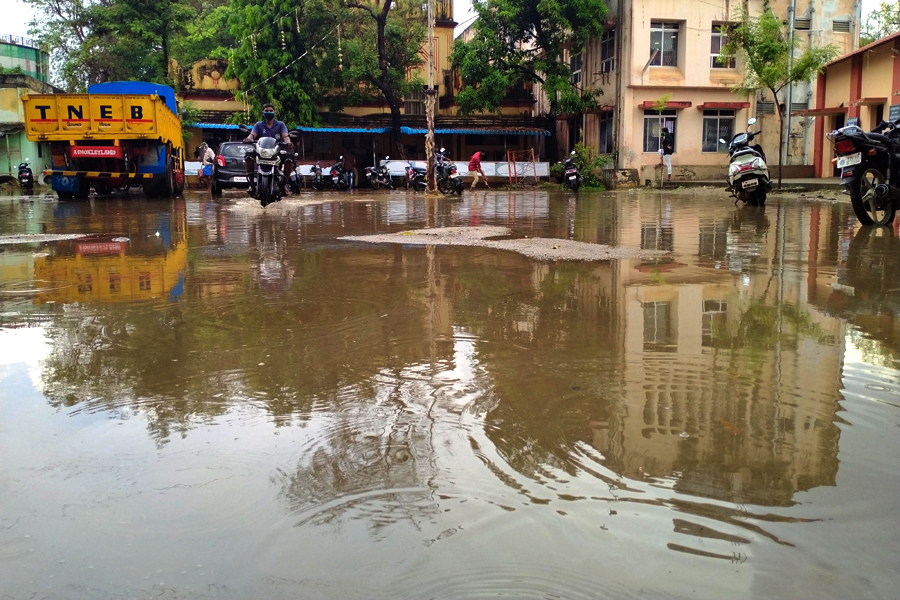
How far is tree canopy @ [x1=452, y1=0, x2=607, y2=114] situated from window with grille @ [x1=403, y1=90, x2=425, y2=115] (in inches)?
224

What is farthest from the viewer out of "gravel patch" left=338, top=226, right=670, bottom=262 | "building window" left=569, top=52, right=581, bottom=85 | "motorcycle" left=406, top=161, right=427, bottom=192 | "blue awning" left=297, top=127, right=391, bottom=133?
"blue awning" left=297, top=127, right=391, bottom=133

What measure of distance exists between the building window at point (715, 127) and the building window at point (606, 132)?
3.47m

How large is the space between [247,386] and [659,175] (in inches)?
1112

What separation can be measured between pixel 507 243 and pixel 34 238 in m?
Answer: 5.48

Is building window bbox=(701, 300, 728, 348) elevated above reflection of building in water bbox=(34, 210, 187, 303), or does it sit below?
below

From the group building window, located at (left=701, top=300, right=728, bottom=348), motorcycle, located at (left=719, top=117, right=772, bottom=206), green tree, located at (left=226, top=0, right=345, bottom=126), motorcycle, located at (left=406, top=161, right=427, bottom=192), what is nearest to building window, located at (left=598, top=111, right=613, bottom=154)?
motorcycle, located at (left=406, top=161, right=427, bottom=192)

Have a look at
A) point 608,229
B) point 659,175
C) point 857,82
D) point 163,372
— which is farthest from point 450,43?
point 163,372

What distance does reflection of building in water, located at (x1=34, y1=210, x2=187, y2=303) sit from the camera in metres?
5.63

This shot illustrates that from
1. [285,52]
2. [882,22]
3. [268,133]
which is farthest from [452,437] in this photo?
[882,22]

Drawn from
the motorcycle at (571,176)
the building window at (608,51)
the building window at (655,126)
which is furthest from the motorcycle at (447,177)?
the building window at (608,51)

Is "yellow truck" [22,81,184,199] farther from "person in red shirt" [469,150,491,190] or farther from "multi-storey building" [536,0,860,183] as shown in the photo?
"multi-storey building" [536,0,860,183]

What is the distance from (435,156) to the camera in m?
25.0

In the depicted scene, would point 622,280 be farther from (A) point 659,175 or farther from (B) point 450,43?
(B) point 450,43

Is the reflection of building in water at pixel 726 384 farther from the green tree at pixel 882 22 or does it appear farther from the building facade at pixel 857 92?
the green tree at pixel 882 22
